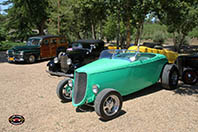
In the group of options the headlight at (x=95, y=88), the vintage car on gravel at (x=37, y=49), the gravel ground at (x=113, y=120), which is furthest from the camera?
the vintage car on gravel at (x=37, y=49)

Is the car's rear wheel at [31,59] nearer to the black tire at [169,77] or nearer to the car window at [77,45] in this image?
the car window at [77,45]

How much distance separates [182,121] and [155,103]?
114cm

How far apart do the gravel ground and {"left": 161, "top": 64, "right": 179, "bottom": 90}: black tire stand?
230 millimetres

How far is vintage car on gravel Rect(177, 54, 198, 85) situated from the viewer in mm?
7340

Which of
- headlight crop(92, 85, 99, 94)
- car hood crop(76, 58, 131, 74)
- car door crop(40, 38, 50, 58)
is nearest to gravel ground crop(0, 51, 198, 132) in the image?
headlight crop(92, 85, 99, 94)

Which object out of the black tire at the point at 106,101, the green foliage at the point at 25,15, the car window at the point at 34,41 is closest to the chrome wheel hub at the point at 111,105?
the black tire at the point at 106,101

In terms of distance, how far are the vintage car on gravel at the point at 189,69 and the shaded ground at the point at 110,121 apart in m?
0.36

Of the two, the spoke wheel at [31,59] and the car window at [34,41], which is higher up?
the car window at [34,41]

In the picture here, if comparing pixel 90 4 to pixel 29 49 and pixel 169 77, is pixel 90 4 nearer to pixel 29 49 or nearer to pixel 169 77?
pixel 29 49

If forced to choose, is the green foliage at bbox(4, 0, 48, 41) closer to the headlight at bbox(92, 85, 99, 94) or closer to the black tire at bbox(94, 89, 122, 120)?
the headlight at bbox(92, 85, 99, 94)

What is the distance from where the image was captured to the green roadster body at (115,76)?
4.69 metres

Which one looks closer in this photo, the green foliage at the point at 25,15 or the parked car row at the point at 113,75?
the parked car row at the point at 113,75

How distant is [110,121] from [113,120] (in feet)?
0.29

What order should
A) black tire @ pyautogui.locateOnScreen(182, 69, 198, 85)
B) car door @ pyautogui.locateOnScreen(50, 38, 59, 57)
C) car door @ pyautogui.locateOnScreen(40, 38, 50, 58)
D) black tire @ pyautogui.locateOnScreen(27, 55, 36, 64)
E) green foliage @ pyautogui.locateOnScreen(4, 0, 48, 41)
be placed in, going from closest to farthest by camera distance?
1. black tire @ pyautogui.locateOnScreen(182, 69, 198, 85)
2. black tire @ pyautogui.locateOnScreen(27, 55, 36, 64)
3. car door @ pyautogui.locateOnScreen(40, 38, 50, 58)
4. car door @ pyautogui.locateOnScreen(50, 38, 59, 57)
5. green foliage @ pyautogui.locateOnScreen(4, 0, 48, 41)
